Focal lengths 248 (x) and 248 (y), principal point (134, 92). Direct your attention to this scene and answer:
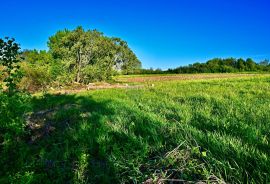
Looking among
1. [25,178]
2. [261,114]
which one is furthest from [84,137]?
[261,114]

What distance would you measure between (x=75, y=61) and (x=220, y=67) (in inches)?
2795

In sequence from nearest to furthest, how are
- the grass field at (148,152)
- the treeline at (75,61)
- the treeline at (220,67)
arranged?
1. the grass field at (148,152)
2. the treeline at (75,61)
3. the treeline at (220,67)

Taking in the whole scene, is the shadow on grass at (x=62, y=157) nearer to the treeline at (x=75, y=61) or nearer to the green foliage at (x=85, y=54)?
the treeline at (x=75, y=61)

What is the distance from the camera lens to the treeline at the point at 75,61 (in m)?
20.3

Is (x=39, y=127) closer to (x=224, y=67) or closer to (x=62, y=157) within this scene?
(x=62, y=157)

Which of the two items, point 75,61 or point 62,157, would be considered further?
point 75,61

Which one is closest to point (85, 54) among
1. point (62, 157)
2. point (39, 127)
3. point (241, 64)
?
point (39, 127)

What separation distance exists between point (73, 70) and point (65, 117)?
A: 17.6 m

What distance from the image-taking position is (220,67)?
3366 inches

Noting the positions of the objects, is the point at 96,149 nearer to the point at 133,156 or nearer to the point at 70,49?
the point at 133,156

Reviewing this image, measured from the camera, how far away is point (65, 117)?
→ 282 inches

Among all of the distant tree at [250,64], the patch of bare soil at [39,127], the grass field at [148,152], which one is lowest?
the patch of bare soil at [39,127]

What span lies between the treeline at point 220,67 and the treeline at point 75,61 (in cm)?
5650

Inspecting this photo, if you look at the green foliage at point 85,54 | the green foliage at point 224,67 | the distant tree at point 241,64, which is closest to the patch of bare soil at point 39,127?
the green foliage at point 85,54
